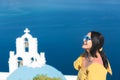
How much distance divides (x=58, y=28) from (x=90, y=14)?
1.08 feet

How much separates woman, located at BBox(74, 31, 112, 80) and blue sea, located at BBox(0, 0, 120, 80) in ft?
5.31

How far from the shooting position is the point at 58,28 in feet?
11.6

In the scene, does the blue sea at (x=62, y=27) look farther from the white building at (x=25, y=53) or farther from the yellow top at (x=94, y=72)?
the yellow top at (x=94, y=72)

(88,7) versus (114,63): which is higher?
(88,7)

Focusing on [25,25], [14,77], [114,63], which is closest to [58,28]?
[25,25]

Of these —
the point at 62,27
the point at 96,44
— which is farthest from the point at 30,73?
the point at 96,44

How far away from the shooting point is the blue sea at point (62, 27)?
3.48 metres

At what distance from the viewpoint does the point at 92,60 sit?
179 centimetres

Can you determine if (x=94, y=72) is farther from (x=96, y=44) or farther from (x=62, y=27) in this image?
(x=62, y=27)

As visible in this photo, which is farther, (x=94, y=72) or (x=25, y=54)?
(x=25, y=54)

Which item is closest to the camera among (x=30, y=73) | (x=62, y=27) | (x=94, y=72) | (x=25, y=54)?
(x=94, y=72)

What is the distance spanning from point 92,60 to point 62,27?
1.76 metres

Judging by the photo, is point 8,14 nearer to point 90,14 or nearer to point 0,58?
point 0,58

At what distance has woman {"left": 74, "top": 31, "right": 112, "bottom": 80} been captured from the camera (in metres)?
1.74
